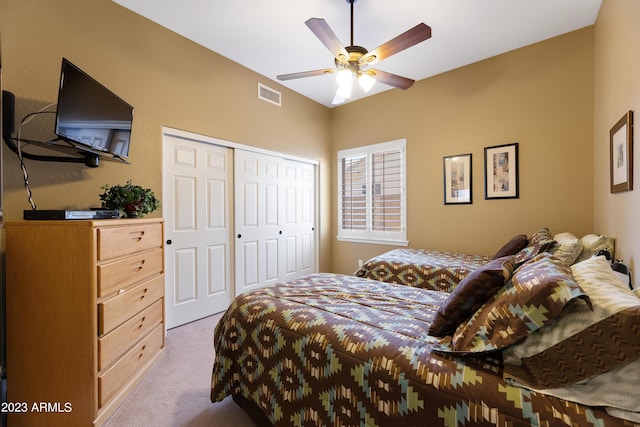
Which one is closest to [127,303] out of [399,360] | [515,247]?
[399,360]

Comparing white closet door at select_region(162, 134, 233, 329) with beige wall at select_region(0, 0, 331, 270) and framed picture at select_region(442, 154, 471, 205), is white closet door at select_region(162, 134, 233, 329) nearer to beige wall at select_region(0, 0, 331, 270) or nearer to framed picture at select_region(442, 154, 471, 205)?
beige wall at select_region(0, 0, 331, 270)

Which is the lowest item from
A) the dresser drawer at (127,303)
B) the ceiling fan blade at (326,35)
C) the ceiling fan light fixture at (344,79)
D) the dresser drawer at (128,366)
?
the dresser drawer at (128,366)

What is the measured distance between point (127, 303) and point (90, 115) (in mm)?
1284

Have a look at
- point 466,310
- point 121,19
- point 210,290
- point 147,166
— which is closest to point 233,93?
point 121,19

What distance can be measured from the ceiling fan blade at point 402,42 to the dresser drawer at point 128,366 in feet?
9.00

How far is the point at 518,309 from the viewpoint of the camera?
0.90 m

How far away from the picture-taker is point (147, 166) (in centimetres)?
258

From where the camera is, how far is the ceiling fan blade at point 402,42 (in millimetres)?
1827

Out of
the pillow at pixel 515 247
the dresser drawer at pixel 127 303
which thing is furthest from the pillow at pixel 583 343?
the dresser drawer at pixel 127 303

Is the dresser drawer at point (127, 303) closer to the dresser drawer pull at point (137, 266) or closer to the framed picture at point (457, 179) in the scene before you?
the dresser drawer pull at point (137, 266)

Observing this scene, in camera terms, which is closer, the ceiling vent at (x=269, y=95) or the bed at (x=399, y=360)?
the bed at (x=399, y=360)

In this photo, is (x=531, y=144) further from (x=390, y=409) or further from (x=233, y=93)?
(x=233, y=93)

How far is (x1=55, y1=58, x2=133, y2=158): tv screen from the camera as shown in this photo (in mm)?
1651

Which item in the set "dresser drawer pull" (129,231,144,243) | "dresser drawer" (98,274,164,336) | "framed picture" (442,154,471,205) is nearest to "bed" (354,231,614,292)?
"framed picture" (442,154,471,205)
